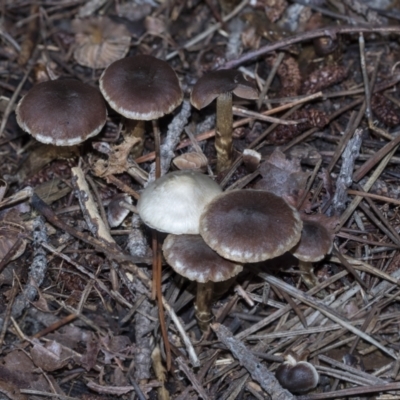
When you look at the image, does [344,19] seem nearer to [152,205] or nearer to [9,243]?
[152,205]

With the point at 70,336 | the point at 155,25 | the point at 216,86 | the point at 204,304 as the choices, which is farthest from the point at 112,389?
the point at 155,25

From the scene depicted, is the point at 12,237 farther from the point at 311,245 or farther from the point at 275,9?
the point at 275,9

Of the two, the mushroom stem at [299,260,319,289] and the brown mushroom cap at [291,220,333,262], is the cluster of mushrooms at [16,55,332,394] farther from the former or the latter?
the mushroom stem at [299,260,319,289]

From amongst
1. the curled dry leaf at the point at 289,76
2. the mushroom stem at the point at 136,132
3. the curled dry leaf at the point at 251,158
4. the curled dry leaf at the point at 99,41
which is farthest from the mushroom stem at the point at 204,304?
the curled dry leaf at the point at 99,41

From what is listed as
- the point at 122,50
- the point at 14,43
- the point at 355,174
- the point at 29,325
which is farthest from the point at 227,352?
the point at 14,43

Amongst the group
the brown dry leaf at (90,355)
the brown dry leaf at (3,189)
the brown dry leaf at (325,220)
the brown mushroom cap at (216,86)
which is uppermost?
the brown mushroom cap at (216,86)

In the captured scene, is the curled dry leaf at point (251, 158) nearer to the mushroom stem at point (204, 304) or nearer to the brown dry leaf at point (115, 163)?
the brown dry leaf at point (115, 163)
